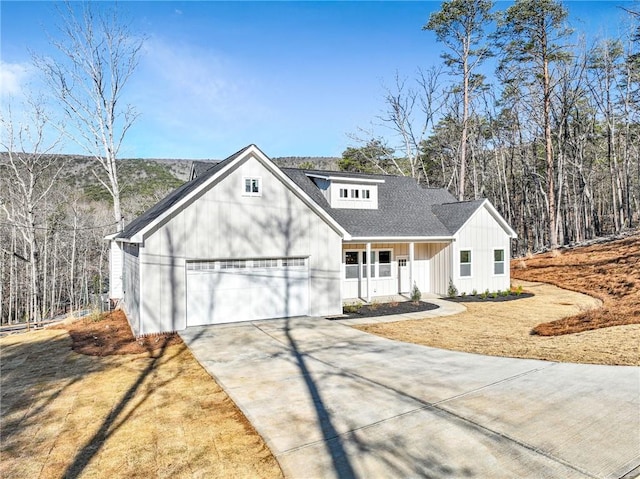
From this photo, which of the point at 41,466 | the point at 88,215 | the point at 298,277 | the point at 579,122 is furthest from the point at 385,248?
the point at 88,215

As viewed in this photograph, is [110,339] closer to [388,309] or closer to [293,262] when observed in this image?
[293,262]

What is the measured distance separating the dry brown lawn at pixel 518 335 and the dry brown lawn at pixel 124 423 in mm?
6160

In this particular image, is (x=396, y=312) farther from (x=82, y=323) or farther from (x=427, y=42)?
(x=427, y=42)

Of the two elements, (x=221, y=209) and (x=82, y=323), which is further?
(x=82, y=323)

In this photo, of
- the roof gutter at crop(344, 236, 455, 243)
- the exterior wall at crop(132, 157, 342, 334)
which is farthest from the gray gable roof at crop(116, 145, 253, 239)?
the roof gutter at crop(344, 236, 455, 243)

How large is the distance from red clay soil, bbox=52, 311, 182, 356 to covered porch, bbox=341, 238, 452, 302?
8324mm

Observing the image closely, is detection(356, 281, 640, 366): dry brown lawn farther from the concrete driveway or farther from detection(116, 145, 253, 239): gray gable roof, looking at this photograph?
detection(116, 145, 253, 239): gray gable roof

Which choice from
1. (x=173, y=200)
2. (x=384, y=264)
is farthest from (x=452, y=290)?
(x=173, y=200)

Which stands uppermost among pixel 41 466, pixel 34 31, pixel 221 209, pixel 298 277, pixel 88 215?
pixel 34 31

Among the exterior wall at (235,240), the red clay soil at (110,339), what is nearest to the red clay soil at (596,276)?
the exterior wall at (235,240)

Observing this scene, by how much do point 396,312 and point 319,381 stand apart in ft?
25.8

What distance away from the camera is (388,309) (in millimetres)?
15094

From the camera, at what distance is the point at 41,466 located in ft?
15.6

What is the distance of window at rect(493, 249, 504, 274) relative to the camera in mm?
19516
